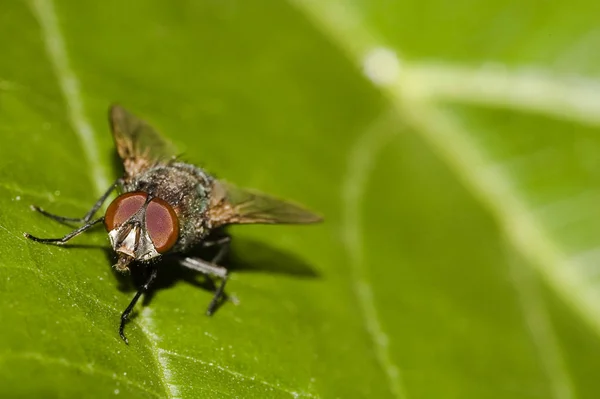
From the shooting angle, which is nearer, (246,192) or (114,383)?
(114,383)

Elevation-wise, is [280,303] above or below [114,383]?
above

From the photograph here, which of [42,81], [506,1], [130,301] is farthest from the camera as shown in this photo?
[506,1]

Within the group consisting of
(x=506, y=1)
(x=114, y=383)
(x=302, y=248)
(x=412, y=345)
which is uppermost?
(x=506, y=1)

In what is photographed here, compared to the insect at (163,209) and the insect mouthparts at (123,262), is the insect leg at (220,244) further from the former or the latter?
the insect mouthparts at (123,262)

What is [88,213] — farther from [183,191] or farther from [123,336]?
[123,336]

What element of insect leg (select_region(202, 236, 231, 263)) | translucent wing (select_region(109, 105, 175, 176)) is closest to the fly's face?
translucent wing (select_region(109, 105, 175, 176))

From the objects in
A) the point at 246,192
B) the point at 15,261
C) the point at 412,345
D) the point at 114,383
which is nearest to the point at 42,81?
the point at 246,192

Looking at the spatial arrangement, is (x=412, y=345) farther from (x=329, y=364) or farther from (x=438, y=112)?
(x=438, y=112)
